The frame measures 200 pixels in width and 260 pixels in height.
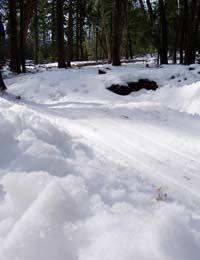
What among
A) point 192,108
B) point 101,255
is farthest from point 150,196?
point 192,108

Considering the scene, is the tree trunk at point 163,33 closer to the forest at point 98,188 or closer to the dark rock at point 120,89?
the dark rock at point 120,89

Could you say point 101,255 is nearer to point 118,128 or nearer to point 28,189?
point 28,189

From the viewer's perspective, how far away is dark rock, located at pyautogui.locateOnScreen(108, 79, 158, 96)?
38.6 feet

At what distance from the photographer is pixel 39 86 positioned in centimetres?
1277

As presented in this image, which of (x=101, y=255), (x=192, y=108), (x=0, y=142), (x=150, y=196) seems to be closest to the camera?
(x=101, y=255)

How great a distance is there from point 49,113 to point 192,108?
3.88 metres

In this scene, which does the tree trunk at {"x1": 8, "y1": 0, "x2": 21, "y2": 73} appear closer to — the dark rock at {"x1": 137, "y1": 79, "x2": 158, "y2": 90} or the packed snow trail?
the dark rock at {"x1": 137, "y1": 79, "x2": 158, "y2": 90}

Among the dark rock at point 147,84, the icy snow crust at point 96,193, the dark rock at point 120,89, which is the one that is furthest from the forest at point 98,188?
the dark rock at point 147,84

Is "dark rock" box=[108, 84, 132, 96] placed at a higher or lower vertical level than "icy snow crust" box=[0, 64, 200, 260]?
lower

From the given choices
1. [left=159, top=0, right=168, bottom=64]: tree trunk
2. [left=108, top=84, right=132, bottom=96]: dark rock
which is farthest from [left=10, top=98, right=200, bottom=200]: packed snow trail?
[left=159, top=0, right=168, bottom=64]: tree trunk

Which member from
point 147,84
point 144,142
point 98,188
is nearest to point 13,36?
point 147,84

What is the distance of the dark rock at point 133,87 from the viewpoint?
1177 cm

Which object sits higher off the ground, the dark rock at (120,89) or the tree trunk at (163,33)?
the tree trunk at (163,33)

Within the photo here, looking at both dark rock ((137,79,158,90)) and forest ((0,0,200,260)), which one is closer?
forest ((0,0,200,260))
